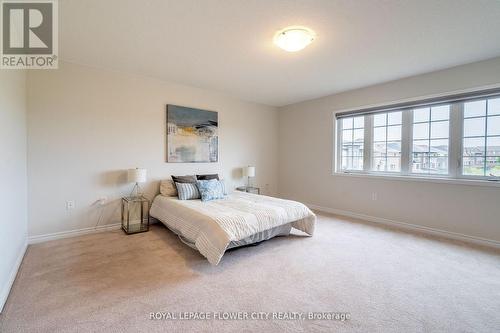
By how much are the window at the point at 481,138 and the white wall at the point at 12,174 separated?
5398 mm

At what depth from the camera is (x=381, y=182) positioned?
407 cm

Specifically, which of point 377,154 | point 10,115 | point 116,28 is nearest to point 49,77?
point 10,115

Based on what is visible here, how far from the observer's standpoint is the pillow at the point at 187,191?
11.8 ft

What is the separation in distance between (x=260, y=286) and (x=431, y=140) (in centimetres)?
353

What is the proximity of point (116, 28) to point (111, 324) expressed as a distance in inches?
105

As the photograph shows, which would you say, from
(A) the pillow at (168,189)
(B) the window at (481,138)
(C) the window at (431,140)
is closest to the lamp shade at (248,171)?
(A) the pillow at (168,189)

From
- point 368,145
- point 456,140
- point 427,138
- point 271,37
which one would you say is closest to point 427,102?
point 427,138

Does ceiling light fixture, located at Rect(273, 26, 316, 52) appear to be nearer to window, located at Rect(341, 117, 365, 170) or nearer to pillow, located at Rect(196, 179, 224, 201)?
pillow, located at Rect(196, 179, 224, 201)

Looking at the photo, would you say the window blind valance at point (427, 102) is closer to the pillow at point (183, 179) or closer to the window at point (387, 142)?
the window at point (387, 142)

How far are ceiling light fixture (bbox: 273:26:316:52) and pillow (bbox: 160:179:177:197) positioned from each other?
2716 mm

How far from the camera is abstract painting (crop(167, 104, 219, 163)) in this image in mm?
4043

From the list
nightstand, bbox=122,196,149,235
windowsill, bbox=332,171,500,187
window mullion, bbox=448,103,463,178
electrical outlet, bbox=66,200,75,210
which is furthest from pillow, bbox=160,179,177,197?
window mullion, bbox=448,103,463,178

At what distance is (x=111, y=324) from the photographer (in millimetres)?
1570

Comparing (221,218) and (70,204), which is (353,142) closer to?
(221,218)
